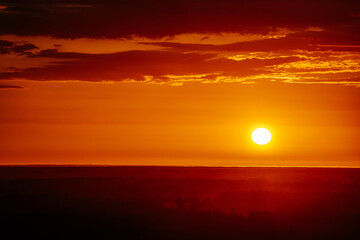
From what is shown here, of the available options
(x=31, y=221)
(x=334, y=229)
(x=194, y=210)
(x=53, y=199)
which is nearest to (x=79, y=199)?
(x=53, y=199)

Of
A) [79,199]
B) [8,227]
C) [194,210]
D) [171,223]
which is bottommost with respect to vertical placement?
[8,227]

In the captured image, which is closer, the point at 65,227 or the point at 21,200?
the point at 65,227

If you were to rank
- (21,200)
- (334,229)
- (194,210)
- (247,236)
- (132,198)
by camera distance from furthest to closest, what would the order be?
(132,198) → (21,200) → (194,210) → (334,229) → (247,236)

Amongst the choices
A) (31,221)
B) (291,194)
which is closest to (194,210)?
(31,221)

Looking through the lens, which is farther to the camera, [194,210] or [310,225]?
[194,210]

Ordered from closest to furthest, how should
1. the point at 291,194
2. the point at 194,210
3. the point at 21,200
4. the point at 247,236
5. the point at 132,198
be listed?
the point at 247,236
the point at 194,210
the point at 21,200
the point at 132,198
the point at 291,194

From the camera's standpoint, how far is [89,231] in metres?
36.5

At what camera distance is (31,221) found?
3944cm

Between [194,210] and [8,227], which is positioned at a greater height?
[194,210]

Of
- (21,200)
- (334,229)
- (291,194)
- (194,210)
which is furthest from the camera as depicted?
(291,194)

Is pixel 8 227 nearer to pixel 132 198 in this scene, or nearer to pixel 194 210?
pixel 194 210

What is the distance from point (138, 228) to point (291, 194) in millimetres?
25829

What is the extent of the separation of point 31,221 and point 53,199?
1472cm

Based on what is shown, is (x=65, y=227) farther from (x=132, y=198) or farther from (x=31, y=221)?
(x=132, y=198)
